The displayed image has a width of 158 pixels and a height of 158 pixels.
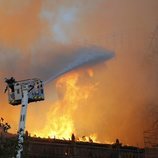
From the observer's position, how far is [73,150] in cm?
5522

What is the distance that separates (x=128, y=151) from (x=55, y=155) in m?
13.0

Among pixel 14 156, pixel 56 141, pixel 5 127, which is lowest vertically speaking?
pixel 14 156

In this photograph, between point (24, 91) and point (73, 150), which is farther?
point (73, 150)

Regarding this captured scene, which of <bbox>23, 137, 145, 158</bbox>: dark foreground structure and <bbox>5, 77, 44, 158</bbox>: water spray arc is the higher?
<bbox>5, 77, 44, 158</bbox>: water spray arc

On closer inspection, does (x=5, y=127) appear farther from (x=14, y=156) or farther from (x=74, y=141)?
(x=74, y=141)

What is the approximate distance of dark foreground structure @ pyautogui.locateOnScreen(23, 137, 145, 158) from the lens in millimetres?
52541

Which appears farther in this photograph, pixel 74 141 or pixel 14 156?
pixel 74 141

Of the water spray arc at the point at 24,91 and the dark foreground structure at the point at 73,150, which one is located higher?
the water spray arc at the point at 24,91

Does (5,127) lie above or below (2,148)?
above

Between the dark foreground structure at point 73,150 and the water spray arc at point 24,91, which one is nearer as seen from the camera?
the water spray arc at point 24,91

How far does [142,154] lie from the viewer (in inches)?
2457

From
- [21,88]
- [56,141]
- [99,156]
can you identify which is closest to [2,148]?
[21,88]

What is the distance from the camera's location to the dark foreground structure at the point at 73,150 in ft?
172

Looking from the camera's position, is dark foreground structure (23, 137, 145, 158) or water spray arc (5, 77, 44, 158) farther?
dark foreground structure (23, 137, 145, 158)
